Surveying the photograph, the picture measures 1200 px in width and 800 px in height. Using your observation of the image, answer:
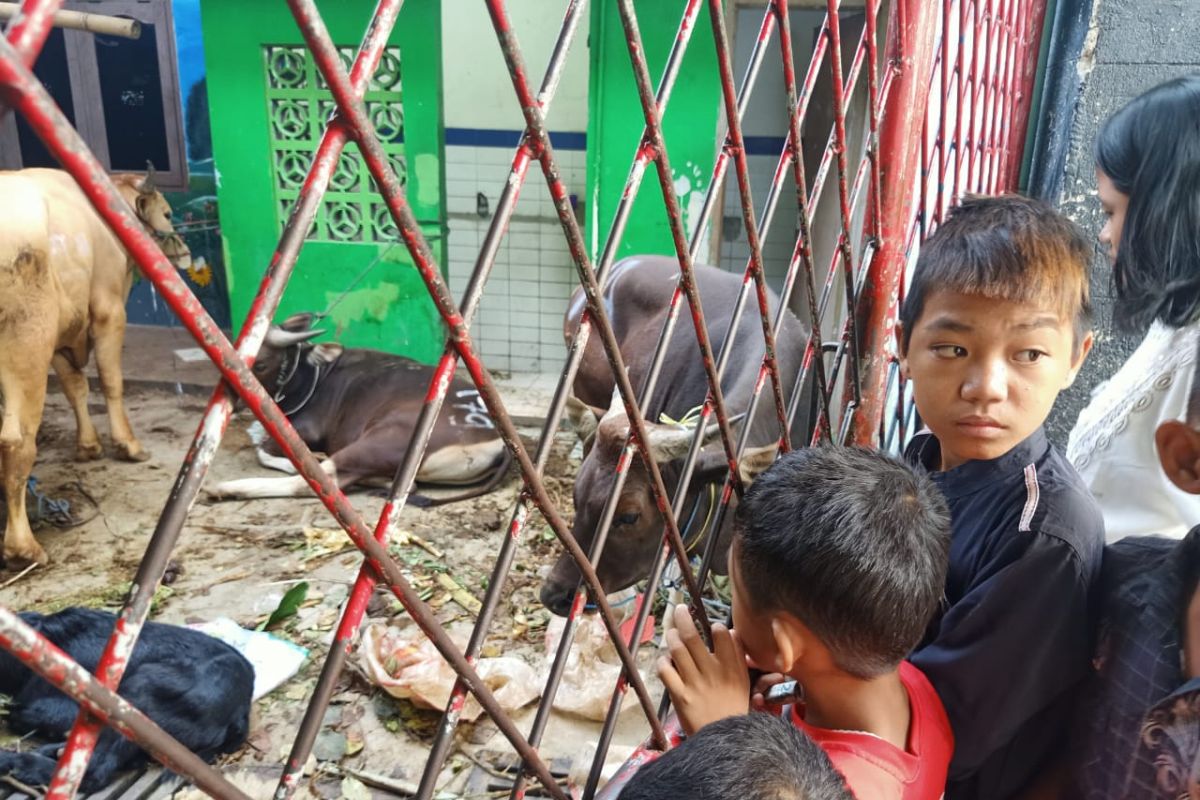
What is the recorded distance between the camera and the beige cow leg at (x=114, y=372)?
478 cm

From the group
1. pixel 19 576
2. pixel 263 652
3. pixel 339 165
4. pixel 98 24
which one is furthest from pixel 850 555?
pixel 339 165

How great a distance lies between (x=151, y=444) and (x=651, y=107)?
528 centimetres

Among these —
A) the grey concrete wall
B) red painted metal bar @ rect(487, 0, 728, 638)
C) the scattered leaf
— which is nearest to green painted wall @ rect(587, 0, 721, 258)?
the grey concrete wall

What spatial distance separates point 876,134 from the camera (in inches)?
64.2

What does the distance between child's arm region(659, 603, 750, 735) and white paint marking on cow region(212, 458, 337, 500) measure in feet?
12.2

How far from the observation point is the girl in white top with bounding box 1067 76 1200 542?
5.31 feet

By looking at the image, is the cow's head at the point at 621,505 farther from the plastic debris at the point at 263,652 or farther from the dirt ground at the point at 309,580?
the plastic debris at the point at 263,652

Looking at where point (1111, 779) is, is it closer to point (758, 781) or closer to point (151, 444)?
point (758, 781)

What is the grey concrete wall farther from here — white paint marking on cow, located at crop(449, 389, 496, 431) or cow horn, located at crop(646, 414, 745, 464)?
white paint marking on cow, located at crop(449, 389, 496, 431)

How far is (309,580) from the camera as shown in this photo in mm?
3682

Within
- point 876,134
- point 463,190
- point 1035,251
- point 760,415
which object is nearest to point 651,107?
point 1035,251

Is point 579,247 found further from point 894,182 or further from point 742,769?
point 894,182

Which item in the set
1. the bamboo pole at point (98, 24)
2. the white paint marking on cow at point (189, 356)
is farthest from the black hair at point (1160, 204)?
the white paint marking on cow at point (189, 356)

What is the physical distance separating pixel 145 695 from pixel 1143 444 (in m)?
2.76
